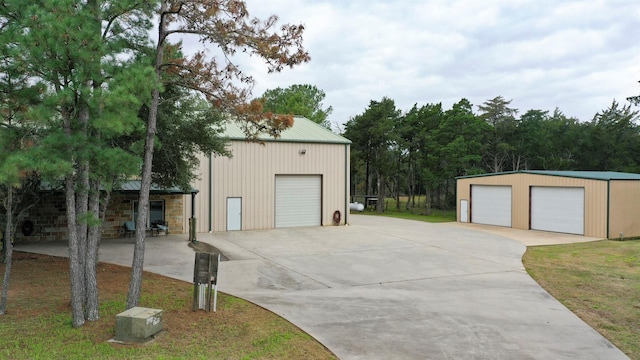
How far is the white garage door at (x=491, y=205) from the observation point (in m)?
24.2

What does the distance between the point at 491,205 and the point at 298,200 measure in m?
10.9

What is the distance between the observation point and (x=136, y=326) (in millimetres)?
6312

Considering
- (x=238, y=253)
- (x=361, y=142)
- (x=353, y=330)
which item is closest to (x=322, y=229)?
(x=238, y=253)

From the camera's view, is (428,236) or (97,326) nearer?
(97,326)

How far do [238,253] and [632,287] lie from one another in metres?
10.7

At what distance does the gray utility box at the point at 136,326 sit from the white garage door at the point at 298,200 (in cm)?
1515

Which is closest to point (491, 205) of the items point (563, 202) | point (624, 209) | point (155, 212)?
point (563, 202)

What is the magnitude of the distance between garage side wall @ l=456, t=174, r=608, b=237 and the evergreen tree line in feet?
27.3

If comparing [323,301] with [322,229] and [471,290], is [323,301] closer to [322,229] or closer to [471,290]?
[471,290]

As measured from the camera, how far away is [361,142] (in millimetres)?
39062

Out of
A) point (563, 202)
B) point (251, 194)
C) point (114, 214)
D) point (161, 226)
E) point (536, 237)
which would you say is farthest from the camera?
point (563, 202)

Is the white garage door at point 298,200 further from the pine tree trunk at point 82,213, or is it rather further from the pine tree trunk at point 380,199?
the pine tree trunk at point 380,199

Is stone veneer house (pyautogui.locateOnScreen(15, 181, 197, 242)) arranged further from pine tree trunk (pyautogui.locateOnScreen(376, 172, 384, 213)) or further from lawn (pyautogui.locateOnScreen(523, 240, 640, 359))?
pine tree trunk (pyautogui.locateOnScreen(376, 172, 384, 213))

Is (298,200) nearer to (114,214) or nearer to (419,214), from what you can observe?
(114,214)
